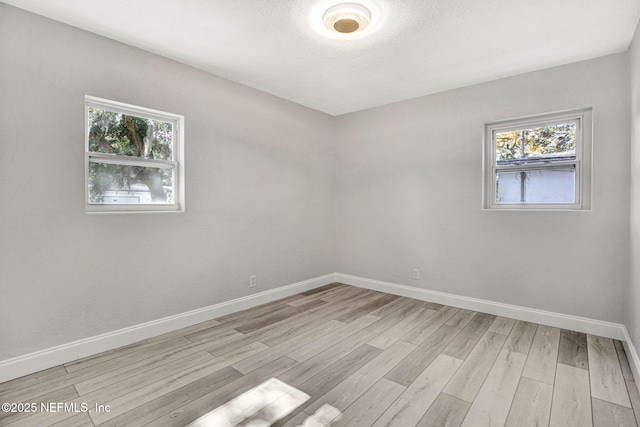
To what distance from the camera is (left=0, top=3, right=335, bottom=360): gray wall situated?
2184 millimetres

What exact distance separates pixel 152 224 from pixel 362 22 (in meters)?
2.45

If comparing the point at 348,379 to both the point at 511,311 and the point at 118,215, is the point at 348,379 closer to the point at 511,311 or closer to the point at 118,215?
the point at 511,311

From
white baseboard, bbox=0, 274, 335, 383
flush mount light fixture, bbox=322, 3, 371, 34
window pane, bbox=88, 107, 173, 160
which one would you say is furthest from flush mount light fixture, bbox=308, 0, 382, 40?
white baseboard, bbox=0, 274, 335, 383

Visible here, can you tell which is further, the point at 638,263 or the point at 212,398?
the point at 638,263

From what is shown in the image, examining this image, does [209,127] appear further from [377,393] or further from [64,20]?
[377,393]

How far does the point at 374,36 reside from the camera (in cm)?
251

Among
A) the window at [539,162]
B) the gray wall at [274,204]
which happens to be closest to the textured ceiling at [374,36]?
the gray wall at [274,204]

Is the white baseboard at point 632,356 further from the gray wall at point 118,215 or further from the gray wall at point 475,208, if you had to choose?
the gray wall at point 118,215

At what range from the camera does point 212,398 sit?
1.95 m

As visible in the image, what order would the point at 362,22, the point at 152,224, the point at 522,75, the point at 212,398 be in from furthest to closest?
the point at 522,75, the point at 152,224, the point at 362,22, the point at 212,398

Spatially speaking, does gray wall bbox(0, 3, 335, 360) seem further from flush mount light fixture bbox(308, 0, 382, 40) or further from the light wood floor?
flush mount light fixture bbox(308, 0, 382, 40)

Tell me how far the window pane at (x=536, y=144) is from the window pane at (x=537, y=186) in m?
0.13

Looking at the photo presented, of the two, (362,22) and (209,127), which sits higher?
(362,22)

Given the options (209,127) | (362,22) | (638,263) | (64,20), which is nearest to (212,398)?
(209,127)
